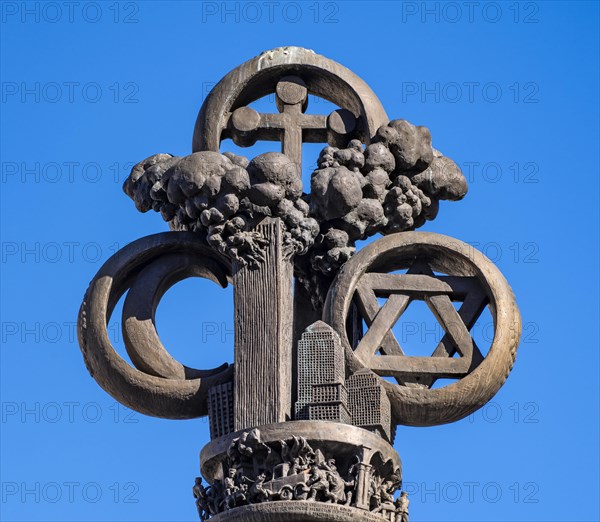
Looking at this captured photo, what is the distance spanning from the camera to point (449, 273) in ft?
76.6

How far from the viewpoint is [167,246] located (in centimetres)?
2309

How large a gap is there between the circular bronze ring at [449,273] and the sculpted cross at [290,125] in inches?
62.2

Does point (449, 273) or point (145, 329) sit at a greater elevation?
point (449, 273)

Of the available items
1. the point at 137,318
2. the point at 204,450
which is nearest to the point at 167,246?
the point at 137,318

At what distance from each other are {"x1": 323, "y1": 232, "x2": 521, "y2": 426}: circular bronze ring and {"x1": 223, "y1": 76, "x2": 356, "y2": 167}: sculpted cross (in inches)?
62.2

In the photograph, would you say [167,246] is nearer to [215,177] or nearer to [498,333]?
[215,177]

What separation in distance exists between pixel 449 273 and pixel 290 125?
254 cm

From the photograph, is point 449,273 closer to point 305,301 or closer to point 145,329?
point 305,301

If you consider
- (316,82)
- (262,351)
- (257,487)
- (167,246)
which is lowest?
(257,487)

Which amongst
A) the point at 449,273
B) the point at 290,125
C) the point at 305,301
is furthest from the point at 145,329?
the point at 449,273

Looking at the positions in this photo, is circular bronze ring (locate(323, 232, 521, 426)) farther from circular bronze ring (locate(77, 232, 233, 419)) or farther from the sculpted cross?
the sculpted cross

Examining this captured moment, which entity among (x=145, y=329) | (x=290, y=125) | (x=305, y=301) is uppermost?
(x=290, y=125)

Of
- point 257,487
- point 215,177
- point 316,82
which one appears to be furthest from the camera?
point 316,82

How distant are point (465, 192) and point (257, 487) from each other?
15.1ft
